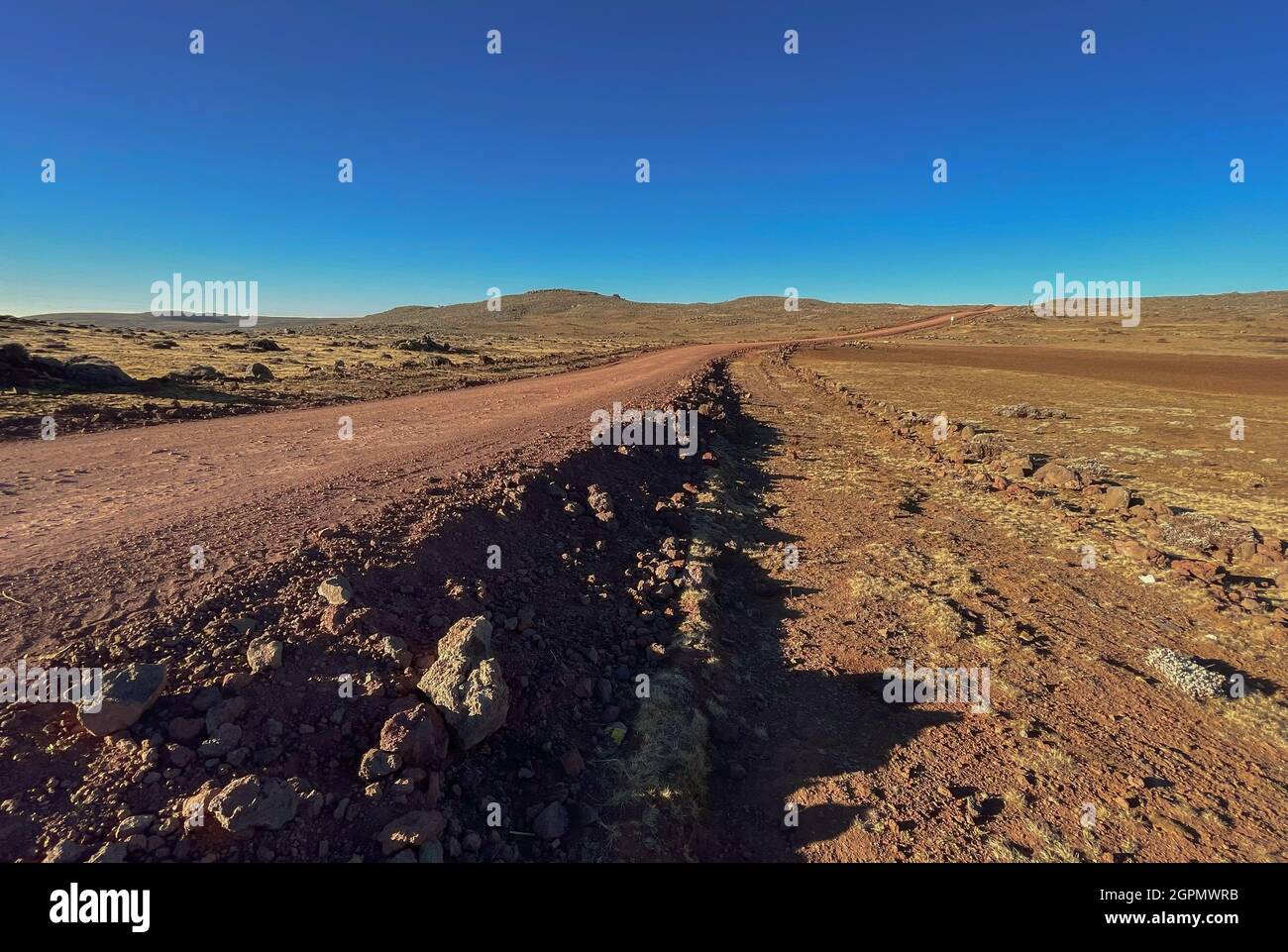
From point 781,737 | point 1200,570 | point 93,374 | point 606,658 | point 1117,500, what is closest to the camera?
point 781,737

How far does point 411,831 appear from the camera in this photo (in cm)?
305

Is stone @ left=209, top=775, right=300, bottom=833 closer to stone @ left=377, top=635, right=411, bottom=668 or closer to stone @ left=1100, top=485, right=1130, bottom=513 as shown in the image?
stone @ left=377, top=635, right=411, bottom=668

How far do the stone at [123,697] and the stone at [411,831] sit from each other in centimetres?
148

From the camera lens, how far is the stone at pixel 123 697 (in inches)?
120

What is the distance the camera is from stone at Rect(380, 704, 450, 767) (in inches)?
134

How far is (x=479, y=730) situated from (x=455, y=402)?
14073 mm

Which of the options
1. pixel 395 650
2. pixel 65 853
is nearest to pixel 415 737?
pixel 395 650

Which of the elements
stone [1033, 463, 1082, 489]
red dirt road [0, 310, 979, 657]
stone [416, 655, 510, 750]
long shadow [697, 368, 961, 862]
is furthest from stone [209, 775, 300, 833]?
stone [1033, 463, 1082, 489]

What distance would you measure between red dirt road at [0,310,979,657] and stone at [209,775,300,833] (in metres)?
2.03

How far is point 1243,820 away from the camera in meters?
3.79

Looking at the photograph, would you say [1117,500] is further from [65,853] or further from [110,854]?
[65,853]

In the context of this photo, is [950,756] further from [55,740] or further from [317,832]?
[55,740]

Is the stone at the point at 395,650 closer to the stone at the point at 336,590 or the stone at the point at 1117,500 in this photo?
the stone at the point at 336,590

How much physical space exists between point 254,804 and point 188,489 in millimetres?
5832
